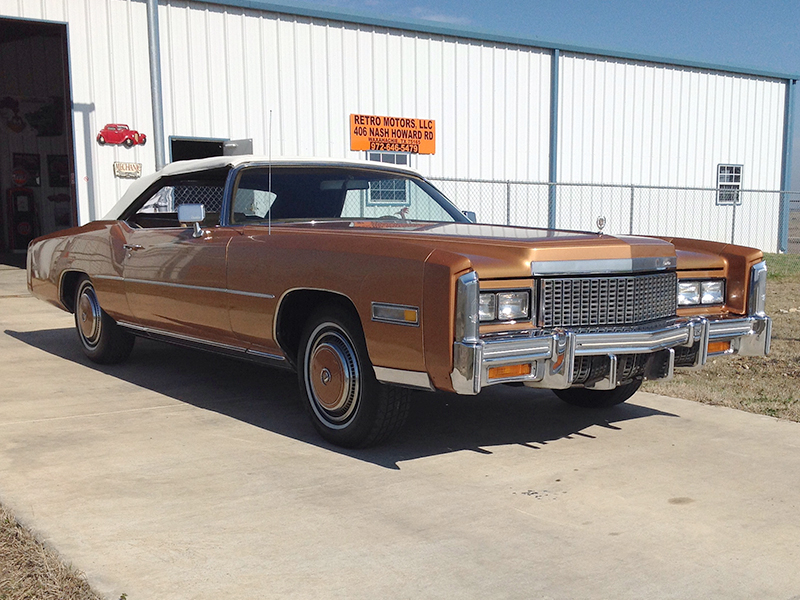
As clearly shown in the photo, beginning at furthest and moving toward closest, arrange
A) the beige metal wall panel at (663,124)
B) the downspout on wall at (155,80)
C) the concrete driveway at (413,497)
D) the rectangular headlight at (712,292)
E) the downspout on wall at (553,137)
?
the beige metal wall panel at (663,124)
the downspout on wall at (553,137)
the downspout on wall at (155,80)
the rectangular headlight at (712,292)
the concrete driveway at (413,497)

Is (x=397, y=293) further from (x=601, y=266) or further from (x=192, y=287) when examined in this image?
(x=192, y=287)

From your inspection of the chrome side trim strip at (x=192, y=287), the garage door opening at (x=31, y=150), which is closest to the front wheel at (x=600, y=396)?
the chrome side trim strip at (x=192, y=287)

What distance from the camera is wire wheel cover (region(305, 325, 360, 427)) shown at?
14.3ft

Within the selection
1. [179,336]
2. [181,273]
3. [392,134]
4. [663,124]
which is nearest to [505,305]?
[181,273]

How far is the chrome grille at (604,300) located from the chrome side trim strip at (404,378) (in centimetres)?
64

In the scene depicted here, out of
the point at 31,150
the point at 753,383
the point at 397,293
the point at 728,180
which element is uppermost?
the point at 31,150

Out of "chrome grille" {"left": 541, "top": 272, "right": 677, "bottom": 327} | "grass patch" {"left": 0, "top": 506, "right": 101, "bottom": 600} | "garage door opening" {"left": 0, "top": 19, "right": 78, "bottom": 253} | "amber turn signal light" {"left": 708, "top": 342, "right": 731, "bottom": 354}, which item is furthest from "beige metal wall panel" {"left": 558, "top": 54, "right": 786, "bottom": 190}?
"grass patch" {"left": 0, "top": 506, "right": 101, "bottom": 600}

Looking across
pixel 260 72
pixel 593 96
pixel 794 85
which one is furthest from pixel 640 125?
pixel 260 72

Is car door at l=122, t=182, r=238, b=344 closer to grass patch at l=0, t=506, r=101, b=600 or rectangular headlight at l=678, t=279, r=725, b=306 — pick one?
grass patch at l=0, t=506, r=101, b=600

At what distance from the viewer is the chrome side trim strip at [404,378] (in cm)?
389

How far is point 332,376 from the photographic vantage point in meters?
4.48

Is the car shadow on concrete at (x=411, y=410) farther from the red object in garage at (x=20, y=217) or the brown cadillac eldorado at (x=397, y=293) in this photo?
the red object in garage at (x=20, y=217)

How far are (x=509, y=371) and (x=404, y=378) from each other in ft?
1.57

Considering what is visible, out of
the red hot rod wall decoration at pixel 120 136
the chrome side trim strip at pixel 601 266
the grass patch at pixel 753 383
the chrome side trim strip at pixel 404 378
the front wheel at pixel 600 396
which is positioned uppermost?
the red hot rod wall decoration at pixel 120 136
